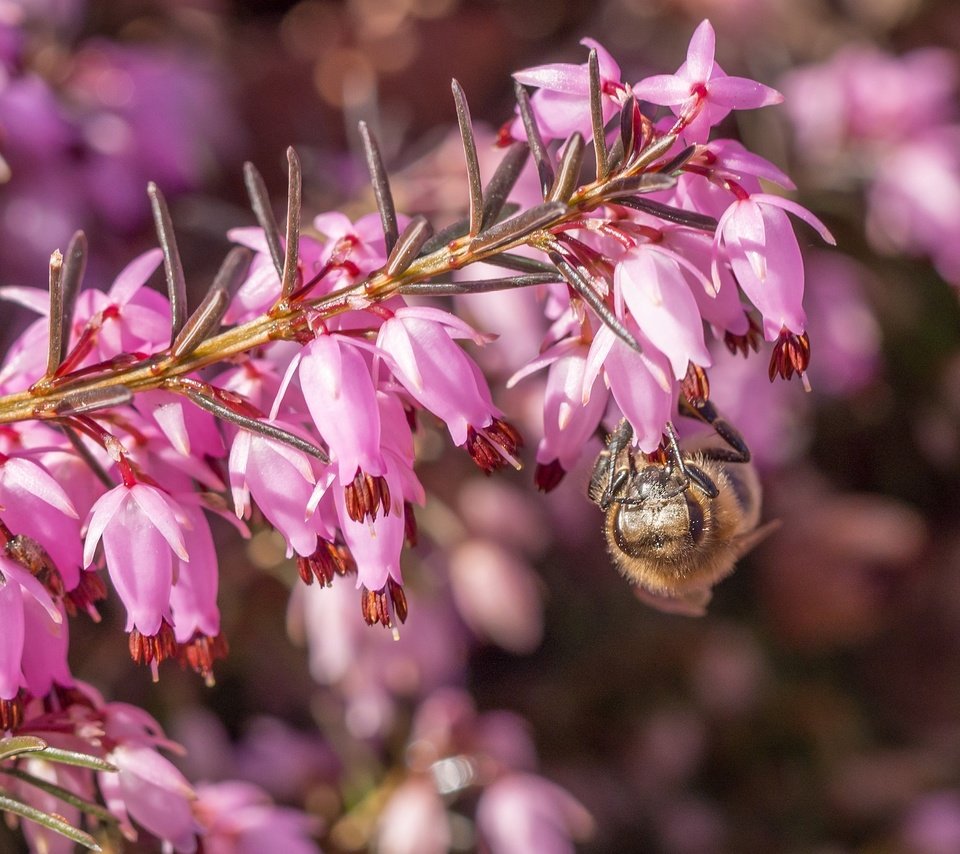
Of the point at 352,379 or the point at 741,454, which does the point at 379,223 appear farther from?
the point at 741,454

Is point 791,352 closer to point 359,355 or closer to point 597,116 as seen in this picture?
point 597,116

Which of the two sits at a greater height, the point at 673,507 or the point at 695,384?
the point at 695,384

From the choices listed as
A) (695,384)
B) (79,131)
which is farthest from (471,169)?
(79,131)

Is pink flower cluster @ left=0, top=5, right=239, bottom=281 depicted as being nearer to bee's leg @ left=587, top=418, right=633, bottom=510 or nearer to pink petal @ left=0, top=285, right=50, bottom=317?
pink petal @ left=0, top=285, right=50, bottom=317

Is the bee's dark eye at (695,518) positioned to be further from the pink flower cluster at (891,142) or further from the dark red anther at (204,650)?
the pink flower cluster at (891,142)

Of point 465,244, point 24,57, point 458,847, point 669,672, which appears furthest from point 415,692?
point 465,244

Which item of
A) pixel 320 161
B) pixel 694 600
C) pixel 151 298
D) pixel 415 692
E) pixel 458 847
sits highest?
pixel 320 161

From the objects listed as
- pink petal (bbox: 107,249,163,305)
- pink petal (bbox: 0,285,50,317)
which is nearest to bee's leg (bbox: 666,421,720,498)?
pink petal (bbox: 107,249,163,305)

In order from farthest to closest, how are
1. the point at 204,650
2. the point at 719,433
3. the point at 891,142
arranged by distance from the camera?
the point at 891,142 < the point at 719,433 < the point at 204,650
